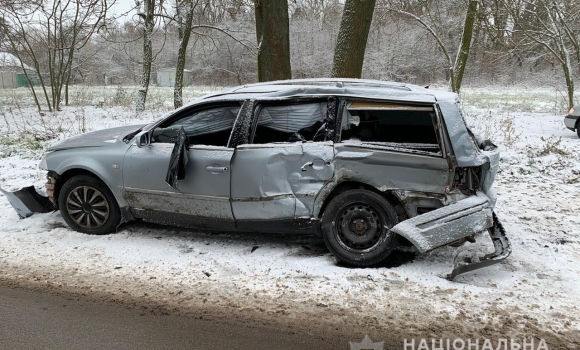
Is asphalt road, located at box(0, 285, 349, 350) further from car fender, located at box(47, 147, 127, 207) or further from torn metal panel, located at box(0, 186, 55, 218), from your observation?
torn metal panel, located at box(0, 186, 55, 218)

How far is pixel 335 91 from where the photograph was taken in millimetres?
4434

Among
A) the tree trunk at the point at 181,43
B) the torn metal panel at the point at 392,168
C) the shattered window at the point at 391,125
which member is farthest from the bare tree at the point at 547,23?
the torn metal panel at the point at 392,168

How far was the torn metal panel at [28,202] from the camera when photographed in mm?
5656

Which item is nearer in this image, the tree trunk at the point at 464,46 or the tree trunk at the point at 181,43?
the tree trunk at the point at 464,46

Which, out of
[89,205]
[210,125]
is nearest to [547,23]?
[210,125]

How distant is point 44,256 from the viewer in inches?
182

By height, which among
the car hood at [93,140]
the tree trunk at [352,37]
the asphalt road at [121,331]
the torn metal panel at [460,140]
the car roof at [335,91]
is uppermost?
the tree trunk at [352,37]

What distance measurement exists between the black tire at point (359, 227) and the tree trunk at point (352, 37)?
4.86 metres

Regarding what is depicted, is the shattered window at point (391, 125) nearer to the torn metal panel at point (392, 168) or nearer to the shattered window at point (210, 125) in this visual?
the torn metal panel at point (392, 168)

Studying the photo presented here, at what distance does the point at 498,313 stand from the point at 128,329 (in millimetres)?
2928

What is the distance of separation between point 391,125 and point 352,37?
4.76 meters

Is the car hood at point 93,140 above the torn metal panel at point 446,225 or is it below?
above

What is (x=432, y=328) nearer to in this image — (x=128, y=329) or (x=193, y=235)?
(x=128, y=329)

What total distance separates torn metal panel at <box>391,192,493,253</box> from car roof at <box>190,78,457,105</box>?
42.0 inches
